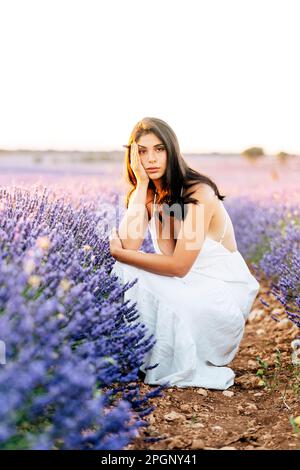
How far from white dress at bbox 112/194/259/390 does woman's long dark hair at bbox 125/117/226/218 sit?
1.26 ft

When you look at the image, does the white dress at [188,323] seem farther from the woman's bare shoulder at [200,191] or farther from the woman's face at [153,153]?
the woman's face at [153,153]

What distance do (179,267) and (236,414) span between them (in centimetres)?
72

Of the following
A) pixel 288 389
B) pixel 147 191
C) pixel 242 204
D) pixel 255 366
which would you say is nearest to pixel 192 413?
pixel 288 389

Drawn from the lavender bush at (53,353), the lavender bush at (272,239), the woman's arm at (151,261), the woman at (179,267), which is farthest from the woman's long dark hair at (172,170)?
the lavender bush at (53,353)

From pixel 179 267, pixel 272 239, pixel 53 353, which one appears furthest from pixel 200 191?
pixel 272 239

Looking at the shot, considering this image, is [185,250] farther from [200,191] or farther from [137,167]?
[137,167]

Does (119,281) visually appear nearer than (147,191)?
Yes

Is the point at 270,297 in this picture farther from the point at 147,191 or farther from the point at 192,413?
the point at 192,413

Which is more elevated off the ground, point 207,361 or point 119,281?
point 119,281

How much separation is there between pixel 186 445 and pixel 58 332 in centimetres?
68

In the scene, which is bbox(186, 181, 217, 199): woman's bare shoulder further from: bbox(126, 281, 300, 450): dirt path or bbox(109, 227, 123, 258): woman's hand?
bbox(126, 281, 300, 450): dirt path

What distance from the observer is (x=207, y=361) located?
3180mm

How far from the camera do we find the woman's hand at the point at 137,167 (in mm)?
3291

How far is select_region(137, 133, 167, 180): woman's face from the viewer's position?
3209 mm
